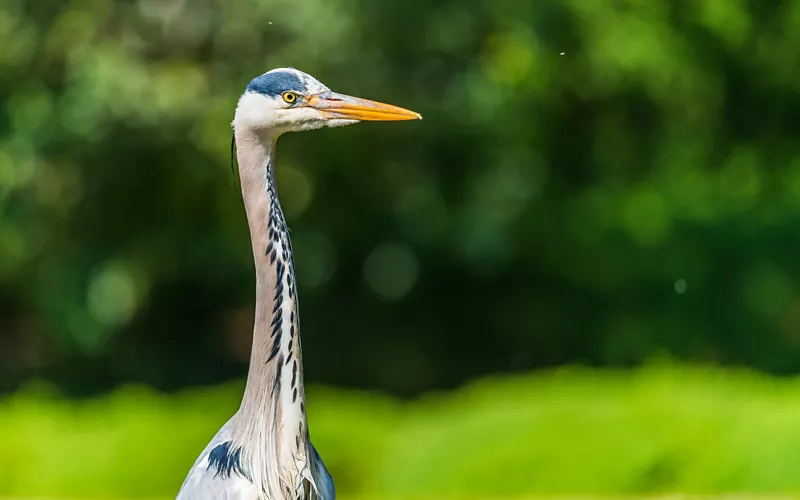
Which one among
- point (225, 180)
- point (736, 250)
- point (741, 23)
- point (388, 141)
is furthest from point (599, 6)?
point (225, 180)

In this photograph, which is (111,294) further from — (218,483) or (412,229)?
(218,483)

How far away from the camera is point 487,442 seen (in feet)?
17.9

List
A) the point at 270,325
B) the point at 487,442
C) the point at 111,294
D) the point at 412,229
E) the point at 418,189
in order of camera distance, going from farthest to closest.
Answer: the point at 412,229, the point at 418,189, the point at 111,294, the point at 487,442, the point at 270,325

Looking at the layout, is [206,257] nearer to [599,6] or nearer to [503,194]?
[503,194]

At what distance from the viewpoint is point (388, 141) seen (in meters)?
8.04

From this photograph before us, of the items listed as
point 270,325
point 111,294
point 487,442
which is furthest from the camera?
point 111,294

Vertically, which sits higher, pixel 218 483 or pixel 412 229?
pixel 412 229

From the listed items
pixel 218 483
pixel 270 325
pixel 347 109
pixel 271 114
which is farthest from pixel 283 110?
pixel 218 483

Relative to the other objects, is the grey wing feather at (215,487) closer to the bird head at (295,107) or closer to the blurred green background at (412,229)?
the bird head at (295,107)

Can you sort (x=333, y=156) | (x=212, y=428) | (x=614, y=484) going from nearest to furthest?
1. (x=614, y=484)
2. (x=212, y=428)
3. (x=333, y=156)

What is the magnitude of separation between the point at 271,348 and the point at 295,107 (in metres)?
0.66

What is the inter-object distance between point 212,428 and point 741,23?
5087 millimetres

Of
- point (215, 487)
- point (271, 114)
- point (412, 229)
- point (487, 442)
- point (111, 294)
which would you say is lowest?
point (487, 442)

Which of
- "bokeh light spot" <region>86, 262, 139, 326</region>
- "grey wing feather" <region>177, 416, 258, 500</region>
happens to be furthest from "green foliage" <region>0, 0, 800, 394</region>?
"grey wing feather" <region>177, 416, 258, 500</region>
